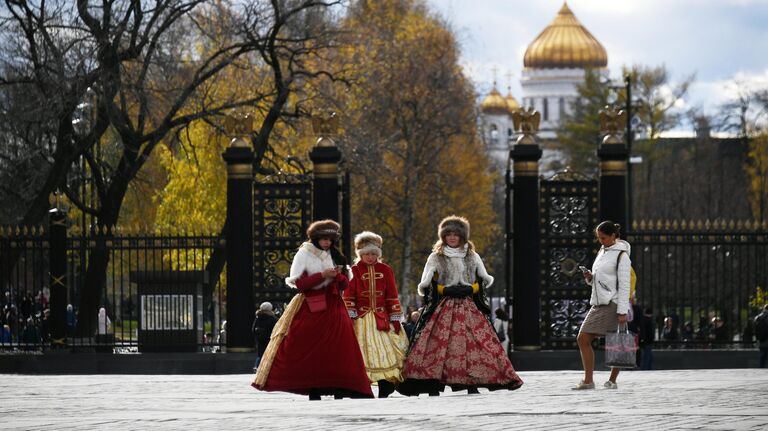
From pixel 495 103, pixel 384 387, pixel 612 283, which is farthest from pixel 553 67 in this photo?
pixel 612 283

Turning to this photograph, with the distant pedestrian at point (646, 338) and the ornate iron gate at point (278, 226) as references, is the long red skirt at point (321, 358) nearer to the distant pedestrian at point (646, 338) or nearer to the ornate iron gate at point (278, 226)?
the ornate iron gate at point (278, 226)

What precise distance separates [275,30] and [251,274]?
8.23 m

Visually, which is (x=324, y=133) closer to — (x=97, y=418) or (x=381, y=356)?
(x=381, y=356)

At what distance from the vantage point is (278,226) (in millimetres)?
23672

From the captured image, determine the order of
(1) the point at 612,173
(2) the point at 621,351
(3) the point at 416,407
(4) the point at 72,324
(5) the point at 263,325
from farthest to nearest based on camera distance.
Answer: (4) the point at 72,324 < (1) the point at 612,173 < (5) the point at 263,325 < (2) the point at 621,351 < (3) the point at 416,407

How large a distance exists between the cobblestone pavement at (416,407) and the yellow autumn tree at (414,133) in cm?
2777

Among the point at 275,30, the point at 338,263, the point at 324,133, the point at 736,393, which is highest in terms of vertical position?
the point at 275,30

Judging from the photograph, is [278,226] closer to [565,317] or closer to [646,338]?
[565,317]

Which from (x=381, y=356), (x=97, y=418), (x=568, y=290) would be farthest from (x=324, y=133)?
(x=97, y=418)

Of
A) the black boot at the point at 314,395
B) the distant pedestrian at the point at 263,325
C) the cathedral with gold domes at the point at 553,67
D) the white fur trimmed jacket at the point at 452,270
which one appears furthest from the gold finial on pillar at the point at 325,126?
the cathedral with gold domes at the point at 553,67

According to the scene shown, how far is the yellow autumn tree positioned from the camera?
1876 inches

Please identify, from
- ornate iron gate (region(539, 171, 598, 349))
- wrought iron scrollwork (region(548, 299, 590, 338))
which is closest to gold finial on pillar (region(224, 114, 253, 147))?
ornate iron gate (region(539, 171, 598, 349))

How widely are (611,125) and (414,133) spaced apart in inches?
1060

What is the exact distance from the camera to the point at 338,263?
16.5m
